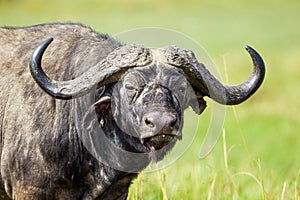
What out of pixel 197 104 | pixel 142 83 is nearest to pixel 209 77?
pixel 197 104

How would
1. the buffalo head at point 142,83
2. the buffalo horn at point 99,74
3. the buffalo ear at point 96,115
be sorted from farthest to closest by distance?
the buffalo ear at point 96,115, the buffalo horn at point 99,74, the buffalo head at point 142,83

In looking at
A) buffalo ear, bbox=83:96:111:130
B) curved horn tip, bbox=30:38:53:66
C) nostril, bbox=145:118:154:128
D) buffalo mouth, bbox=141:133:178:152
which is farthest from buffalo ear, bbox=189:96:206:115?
curved horn tip, bbox=30:38:53:66

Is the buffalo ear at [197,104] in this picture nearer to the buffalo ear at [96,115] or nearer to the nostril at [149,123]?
the buffalo ear at [96,115]

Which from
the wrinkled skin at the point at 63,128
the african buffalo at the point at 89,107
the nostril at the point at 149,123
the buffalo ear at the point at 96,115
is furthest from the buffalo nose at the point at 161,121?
the buffalo ear at the point at 96,115

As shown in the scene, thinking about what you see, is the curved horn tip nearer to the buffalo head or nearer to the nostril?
the buffalo head

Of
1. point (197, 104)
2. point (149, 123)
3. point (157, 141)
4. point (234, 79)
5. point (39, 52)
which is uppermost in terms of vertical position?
point (234, 79)

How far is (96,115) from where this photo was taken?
6.34m

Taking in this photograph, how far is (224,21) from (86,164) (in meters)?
35.7

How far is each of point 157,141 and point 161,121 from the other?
294 millimetres

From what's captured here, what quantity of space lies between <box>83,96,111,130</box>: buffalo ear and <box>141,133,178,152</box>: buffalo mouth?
494 millimetres

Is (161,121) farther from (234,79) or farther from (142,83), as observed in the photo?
(234,79)

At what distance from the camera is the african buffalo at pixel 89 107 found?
6023mm

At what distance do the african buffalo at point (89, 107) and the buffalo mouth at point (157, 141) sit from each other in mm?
17

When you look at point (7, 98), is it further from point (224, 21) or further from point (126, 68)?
point (224, 21)
